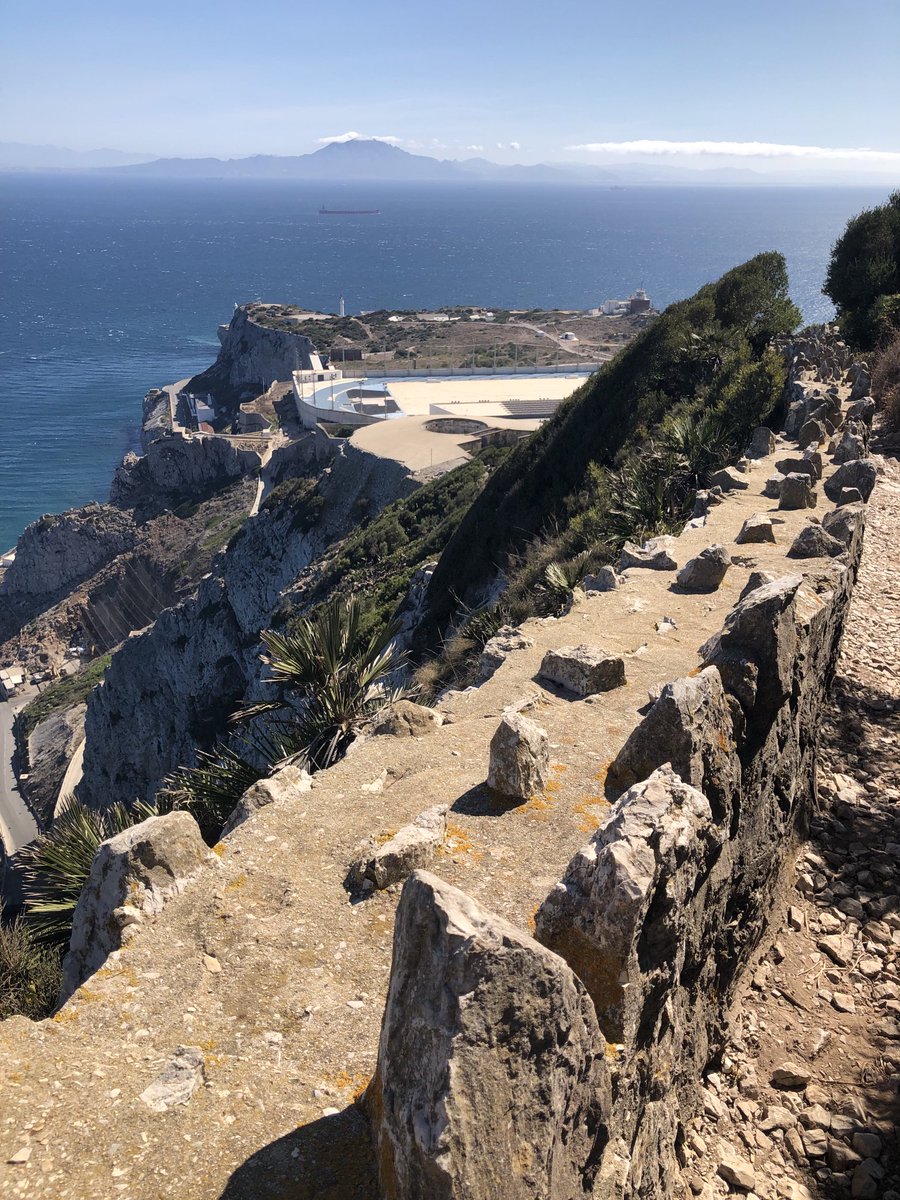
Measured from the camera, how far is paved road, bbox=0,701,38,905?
30984 millimetres

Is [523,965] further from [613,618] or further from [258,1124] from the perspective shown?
[613,618]

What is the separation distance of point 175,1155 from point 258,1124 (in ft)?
1.13

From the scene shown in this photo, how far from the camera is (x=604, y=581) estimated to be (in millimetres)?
11188

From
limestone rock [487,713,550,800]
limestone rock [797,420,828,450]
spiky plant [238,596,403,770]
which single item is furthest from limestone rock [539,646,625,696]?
limestone rock [797,420,828,450]

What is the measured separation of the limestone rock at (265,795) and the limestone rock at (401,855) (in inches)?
50.4

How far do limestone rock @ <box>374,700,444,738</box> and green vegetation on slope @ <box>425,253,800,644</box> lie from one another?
26.2ft

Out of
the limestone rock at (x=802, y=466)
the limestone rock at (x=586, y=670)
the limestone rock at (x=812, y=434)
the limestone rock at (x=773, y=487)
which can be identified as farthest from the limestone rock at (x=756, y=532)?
the limestone rock at (x=812, y=434)

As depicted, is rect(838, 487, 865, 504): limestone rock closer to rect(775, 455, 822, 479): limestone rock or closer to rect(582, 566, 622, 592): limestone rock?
rect(775, 455, 822, 479): limestone rock

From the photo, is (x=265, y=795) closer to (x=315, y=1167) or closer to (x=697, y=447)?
(x=315, y=1167)

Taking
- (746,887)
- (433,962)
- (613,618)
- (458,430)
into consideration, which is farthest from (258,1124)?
(458,430)

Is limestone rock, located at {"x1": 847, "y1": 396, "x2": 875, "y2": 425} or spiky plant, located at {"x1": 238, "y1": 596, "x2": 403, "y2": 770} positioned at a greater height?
limestone rock, located at {"x1": 847, "y1": 396, "x2": 875, "y2": 425}

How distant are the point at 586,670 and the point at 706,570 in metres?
2.85

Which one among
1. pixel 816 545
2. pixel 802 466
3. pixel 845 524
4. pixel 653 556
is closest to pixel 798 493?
pixel 802 466

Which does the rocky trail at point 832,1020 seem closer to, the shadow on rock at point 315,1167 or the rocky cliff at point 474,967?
the rocky cliff at point 474,967
